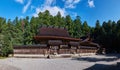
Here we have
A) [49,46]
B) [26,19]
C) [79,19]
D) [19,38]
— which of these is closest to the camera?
[49,46]

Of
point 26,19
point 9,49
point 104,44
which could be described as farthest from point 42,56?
point 26,19

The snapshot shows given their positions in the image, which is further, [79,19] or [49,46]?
[79,19]

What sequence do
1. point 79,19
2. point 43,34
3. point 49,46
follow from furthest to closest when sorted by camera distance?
1. point 79,19
2. point 43,34
3. point 49,46

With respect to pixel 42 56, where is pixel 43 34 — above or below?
above

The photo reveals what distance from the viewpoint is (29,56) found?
29453 millimetres

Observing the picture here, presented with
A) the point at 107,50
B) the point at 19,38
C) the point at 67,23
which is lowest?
the point at 107,50

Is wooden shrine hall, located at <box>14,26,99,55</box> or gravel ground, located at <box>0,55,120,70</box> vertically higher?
wooden shrine hall, located at <box>14,26,99,55</box>

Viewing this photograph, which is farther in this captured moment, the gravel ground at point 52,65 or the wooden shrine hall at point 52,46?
the wooden shrine hall at point 52,46

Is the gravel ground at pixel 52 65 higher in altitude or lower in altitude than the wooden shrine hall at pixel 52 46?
lower

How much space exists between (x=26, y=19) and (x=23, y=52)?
30819 mm

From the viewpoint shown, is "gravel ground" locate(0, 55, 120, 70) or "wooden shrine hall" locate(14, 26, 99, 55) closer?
"gravel ground" locate(0, 55, 120, 70)

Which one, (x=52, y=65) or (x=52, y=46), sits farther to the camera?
(x=52, y=46)

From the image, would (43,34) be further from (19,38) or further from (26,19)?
(26,19)

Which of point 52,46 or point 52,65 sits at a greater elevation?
point 52,46
